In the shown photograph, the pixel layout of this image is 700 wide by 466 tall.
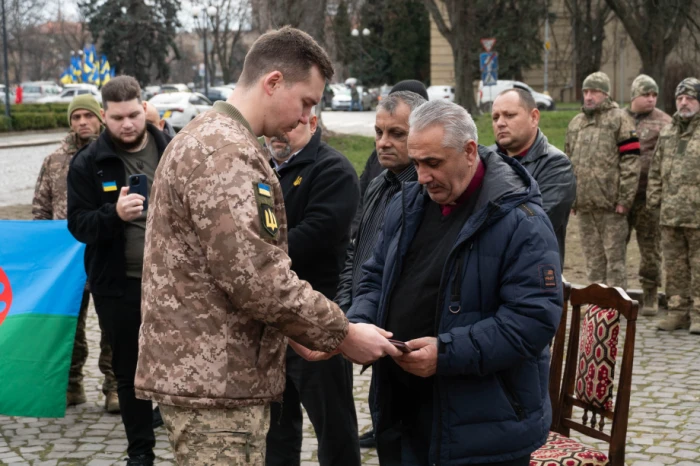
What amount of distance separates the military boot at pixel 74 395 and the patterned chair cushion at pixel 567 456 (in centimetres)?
388

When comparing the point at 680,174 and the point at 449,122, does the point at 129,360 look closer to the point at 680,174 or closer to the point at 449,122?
the point at 449,122

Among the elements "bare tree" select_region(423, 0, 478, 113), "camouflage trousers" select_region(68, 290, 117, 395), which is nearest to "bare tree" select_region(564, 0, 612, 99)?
"bare tree" select_region(423, 0, 478, 113)

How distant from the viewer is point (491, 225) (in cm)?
321

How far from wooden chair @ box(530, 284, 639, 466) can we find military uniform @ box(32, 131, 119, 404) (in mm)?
3440

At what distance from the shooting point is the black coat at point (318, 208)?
4.67 metres

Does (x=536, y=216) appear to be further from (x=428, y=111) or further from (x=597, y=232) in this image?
(x=597, y=232)

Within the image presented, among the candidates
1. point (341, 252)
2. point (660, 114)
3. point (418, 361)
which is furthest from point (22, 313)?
point (660, 114)

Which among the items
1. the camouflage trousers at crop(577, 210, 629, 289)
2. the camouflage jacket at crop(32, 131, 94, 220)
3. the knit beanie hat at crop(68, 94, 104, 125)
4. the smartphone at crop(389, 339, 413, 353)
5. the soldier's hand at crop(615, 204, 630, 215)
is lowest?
the camouflage trousers at crop(577, 210, 629, 289)

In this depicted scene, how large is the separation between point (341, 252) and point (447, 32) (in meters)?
24.1

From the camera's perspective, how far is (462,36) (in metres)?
26.9

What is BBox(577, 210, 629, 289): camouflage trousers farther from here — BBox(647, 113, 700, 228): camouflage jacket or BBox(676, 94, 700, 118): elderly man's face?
BBox(676, 94, 700, 118): elderly man's face

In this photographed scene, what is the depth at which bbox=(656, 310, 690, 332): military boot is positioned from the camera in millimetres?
8734

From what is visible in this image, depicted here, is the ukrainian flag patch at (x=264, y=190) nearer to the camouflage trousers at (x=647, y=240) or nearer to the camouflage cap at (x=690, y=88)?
the camouflage cap at (x=690, y=88)

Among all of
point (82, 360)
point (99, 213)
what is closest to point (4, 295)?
point (82, 360)
